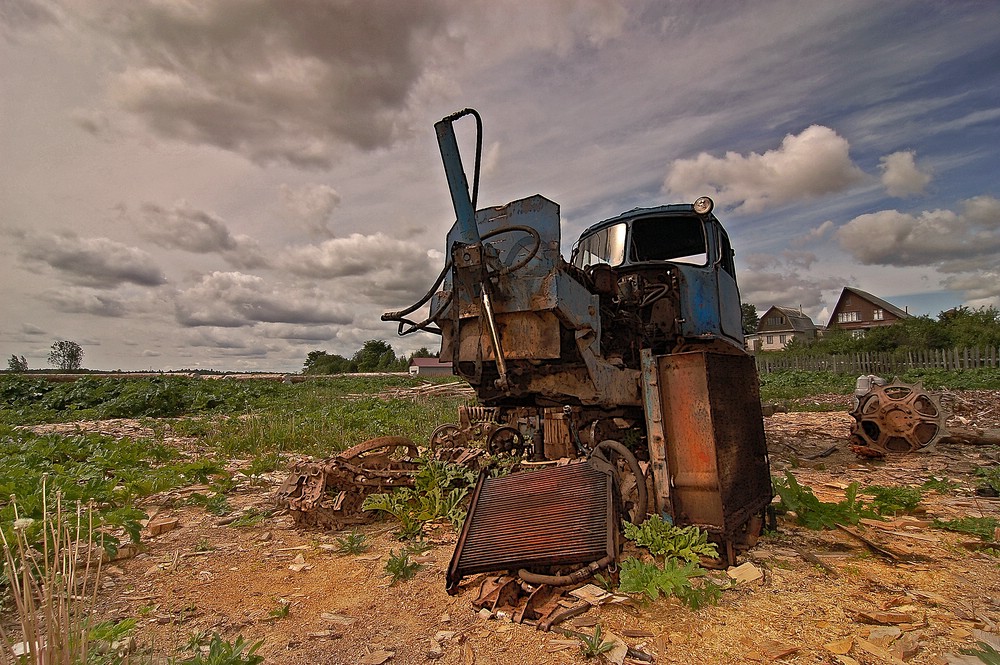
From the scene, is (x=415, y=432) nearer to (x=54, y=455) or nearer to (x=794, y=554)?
(x=54, y=455)

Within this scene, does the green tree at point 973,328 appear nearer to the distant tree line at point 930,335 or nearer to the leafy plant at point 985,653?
the distant tree line at point 930,335

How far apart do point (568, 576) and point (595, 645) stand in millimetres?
537

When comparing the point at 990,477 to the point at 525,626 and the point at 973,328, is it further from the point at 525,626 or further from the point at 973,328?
the point at 973,328

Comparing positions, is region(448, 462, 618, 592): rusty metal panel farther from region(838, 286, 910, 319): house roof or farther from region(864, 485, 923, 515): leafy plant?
region(838, 286, 910, 319): house roof

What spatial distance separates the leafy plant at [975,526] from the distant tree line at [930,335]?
3252 cm

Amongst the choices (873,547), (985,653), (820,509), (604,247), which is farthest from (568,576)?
(604,247)

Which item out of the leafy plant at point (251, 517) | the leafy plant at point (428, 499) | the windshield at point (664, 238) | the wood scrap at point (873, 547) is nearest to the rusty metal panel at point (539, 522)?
the leafy plant at point (428, 499)

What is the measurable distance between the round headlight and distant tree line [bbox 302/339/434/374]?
53.7 metres

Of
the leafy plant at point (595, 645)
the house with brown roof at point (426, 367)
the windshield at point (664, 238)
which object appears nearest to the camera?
the leafy plant at point (595, 645)

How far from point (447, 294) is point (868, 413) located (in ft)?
20.2

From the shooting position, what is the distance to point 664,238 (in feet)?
19.8

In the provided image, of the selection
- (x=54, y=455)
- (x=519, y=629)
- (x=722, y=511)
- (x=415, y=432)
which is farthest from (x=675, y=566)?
(x=54, y=455)

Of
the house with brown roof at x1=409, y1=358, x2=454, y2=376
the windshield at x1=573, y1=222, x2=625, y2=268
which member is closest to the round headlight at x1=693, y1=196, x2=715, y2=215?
the windshield at x1=573, y1=222, x2=625, y2=268

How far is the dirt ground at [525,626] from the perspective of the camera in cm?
240
